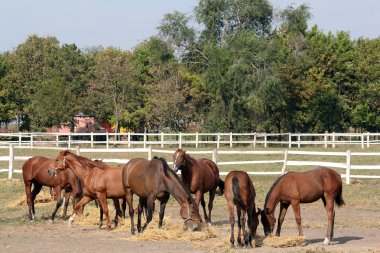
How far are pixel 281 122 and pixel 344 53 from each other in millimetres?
9262

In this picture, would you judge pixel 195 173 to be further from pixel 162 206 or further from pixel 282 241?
pixel 282 241

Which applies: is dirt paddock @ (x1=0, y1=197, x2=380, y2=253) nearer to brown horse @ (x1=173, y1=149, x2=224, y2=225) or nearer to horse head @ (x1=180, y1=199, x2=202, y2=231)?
horse head @ (x1=180, y1=199, x2=202, y2=231)

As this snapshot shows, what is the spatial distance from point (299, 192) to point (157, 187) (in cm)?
281

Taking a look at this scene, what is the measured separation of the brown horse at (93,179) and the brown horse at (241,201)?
9.94 feet

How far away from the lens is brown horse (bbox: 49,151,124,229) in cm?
1551

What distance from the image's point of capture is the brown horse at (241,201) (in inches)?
520

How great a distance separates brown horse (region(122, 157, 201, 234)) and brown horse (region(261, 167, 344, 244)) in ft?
4.59

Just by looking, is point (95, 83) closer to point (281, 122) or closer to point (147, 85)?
point (147, 85)

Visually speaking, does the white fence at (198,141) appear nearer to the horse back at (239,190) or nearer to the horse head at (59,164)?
the horse head at (59,164)

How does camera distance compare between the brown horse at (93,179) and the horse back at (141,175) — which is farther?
the brown horse at (93,179)

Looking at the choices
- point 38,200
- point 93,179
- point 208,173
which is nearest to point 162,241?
point 93,179

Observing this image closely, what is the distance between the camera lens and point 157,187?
47.9ft

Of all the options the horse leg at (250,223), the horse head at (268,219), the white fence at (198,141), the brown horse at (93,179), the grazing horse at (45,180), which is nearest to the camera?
the horse leg at (250,223)

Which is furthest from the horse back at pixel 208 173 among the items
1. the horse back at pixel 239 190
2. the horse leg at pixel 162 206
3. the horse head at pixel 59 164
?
the horse head at pixel 59 164
